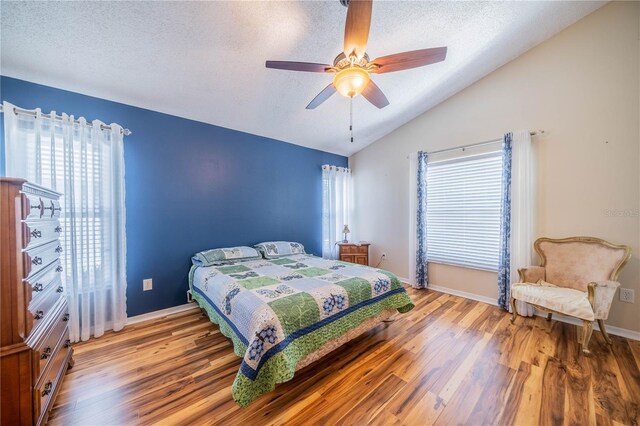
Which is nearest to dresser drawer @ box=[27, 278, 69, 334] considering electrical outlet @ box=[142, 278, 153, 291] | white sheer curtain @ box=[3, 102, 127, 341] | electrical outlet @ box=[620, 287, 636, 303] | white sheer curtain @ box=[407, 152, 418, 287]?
white sheer curtain @ box=[3, 102, 127, 341]

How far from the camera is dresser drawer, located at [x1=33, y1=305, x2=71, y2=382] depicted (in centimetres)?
122

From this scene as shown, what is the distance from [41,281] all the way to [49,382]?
0.59 metres

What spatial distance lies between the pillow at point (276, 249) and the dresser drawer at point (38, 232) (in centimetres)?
203

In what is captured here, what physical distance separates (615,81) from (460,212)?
197 centimetres

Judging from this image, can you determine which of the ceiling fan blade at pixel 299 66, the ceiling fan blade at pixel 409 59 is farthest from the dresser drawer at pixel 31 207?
the ceiling fan blade at pixel 409 59

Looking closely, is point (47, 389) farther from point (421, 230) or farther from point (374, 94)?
point (421, 230)

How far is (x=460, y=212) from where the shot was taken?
3.49 meters

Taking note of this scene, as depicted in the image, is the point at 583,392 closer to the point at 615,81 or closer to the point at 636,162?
the point at 636,162

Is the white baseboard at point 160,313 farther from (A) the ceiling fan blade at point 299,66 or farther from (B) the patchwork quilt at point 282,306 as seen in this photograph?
(A) the ceiling fan blade at point 299,66

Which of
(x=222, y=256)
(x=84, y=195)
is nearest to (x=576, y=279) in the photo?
(x=222, y=256)

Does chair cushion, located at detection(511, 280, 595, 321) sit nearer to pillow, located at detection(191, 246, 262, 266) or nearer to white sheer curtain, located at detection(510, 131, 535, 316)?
white sheer curtain, located at detection(510, 131, 535, 316)

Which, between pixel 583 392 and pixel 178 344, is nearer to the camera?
pixel 583 392

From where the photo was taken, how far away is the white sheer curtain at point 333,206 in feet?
14.8

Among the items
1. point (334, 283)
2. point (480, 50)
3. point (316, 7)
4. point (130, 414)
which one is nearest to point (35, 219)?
point (130, 414)
